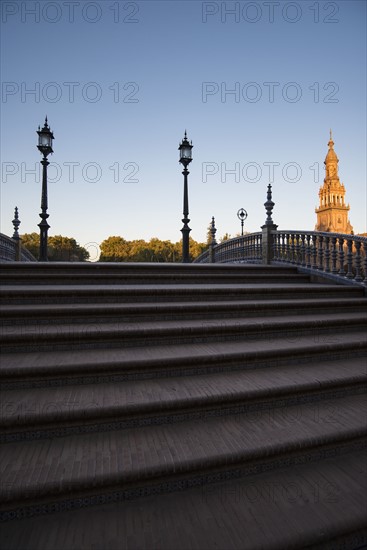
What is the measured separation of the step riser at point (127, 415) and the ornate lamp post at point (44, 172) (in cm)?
849

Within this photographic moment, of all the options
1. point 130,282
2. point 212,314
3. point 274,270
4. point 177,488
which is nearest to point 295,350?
point 212,314

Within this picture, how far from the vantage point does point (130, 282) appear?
558 centimetres

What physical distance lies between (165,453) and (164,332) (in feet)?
4.81

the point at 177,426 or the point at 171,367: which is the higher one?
the point at 171,367

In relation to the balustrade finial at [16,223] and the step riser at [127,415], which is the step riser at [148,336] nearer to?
the step riser at [127,415]

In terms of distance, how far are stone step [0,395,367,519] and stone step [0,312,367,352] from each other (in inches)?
43.0

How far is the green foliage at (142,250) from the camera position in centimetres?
7275

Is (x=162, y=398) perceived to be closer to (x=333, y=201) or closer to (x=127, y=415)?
(x=127, y=415)

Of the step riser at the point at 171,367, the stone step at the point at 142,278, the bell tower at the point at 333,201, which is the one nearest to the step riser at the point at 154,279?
the stone step at the point at 142,278

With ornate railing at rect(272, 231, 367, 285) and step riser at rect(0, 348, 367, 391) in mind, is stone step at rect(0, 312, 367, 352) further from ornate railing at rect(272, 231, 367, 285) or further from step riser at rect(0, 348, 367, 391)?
ornate railing at rect(272, 231, 367, 285)

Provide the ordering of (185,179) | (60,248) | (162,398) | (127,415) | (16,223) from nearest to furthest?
(127,415) → (162,398) → (185,179) → (16,223) → (60,248)

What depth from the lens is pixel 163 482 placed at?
6.55ft

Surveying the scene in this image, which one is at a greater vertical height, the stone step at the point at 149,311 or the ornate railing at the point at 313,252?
the ornate railing at the point at 313,252

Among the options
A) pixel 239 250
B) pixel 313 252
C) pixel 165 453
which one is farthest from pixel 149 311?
pixel 239 250
